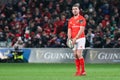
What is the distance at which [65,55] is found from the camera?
24.9m

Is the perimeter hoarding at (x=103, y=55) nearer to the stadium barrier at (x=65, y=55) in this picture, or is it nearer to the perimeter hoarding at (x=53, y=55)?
the stadium barrier at (x=65, y=55)

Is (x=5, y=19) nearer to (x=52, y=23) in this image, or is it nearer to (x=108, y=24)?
(x=52, y=23)

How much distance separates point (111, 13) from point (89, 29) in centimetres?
287

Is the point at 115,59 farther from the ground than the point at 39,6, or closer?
closer

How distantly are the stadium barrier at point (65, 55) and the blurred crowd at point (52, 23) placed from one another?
3.07 feet

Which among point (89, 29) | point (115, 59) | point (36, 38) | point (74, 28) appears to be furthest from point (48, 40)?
point (74, 28)

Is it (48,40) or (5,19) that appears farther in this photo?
(5,19)

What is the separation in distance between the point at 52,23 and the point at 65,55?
319 cm

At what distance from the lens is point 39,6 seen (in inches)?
1145
